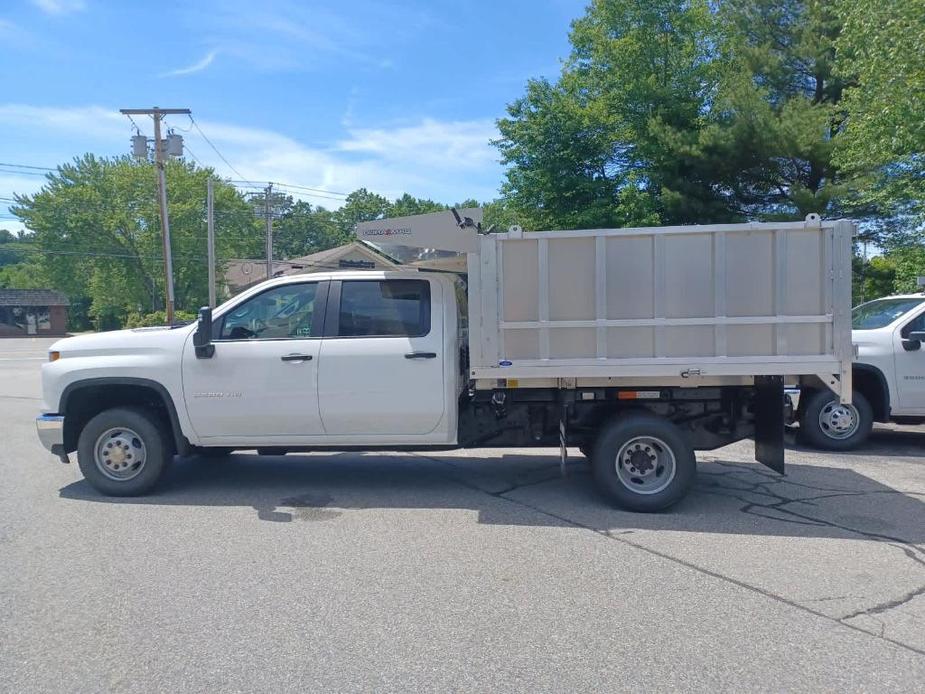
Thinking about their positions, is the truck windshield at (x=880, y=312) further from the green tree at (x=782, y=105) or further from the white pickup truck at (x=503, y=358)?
the green tree at (x=782, y=105)

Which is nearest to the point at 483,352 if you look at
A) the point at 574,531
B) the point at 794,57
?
the point at 574,531

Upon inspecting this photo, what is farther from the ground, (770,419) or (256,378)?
(256,378)

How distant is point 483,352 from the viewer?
6.18 m

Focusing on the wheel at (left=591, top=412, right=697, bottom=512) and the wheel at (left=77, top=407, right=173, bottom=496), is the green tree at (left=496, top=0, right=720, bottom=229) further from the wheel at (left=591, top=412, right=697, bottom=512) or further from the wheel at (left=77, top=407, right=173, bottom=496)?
the wheel at (left=77, top=407, right=173, bottom=496)

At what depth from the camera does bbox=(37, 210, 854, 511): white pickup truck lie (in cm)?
598

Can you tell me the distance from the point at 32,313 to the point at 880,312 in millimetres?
67771

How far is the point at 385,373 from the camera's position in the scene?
21.4 ft

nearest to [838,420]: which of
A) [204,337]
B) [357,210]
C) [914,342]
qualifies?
[914,342]

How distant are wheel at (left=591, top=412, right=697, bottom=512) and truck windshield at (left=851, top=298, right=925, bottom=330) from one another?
4.01 meters

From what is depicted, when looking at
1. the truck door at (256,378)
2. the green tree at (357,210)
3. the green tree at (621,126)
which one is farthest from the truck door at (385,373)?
the green tree at (357,210)

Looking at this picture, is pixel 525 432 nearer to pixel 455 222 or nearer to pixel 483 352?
pixel 483 352

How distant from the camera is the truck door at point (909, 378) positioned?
339 inches

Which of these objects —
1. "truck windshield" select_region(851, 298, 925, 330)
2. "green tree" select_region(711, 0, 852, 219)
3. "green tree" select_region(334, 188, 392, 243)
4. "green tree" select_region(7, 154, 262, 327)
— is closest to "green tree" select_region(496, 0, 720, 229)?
"green tree" select_region(711, 0, 852, 219)

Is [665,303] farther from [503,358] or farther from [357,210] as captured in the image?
[357,210]
